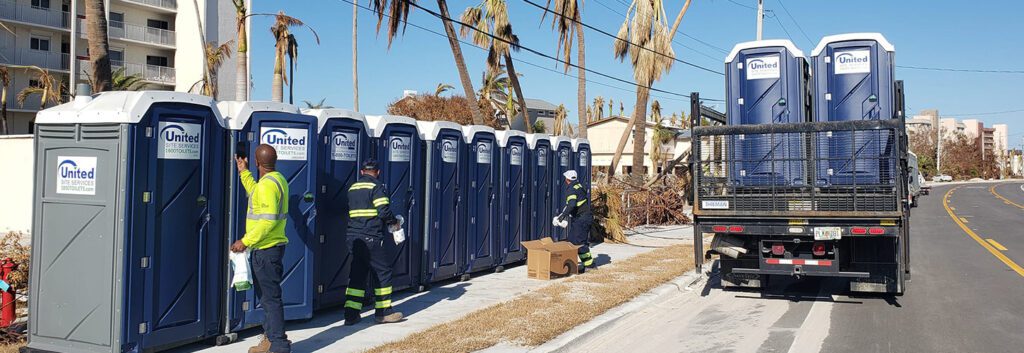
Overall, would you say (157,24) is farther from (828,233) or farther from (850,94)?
(828,233)

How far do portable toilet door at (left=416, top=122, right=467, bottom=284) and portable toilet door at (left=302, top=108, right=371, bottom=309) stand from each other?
1.57m

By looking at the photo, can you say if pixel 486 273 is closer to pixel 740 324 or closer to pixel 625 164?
pixel 740 324

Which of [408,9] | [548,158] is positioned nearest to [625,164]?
[408,9]

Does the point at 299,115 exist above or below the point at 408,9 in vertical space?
below

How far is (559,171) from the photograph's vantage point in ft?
47.1

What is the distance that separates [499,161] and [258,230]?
19.7 feet

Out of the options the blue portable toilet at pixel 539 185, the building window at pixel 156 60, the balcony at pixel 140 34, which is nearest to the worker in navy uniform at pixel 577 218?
the blue portable toilet at pixel 539 185

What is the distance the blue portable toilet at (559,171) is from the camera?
1411 centimetres

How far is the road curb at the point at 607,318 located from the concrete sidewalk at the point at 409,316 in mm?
1377

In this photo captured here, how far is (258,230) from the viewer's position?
249 inches

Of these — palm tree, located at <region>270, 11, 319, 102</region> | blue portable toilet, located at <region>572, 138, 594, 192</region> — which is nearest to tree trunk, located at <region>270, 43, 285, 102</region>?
palm tree, located at <region>270, 11, 319, 102</region>

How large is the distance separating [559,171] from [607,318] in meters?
5.94

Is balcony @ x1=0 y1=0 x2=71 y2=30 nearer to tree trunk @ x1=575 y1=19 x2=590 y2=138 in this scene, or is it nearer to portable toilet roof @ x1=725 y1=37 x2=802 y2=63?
tree trunk @ x1=575 y1=19 x2=590 y2=138

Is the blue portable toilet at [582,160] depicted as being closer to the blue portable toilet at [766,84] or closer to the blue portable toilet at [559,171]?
the blue portable toilet at [559,171]
